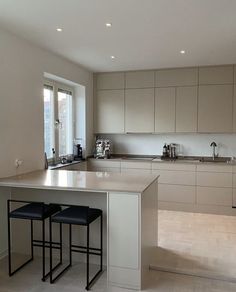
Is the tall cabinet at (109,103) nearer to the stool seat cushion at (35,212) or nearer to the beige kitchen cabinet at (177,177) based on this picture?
the beige kitchen cabinet at (177,177)

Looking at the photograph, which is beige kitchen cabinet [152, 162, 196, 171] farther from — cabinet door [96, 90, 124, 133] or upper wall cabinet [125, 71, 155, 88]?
upper wall cabinet [125, 71, 155, 88]

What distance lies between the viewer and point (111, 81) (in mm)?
5566

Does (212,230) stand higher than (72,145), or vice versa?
(72,145)

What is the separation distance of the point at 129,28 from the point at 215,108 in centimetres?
250

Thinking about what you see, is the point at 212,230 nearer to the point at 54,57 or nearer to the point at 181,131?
the point at 181,131

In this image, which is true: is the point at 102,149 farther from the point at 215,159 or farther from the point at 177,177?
the point at 215,159

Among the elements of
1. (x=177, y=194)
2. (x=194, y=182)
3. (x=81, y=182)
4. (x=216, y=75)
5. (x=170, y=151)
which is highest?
(x=216, y=75)

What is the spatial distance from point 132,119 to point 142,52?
1580 millimetres

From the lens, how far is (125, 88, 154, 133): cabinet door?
211 inches

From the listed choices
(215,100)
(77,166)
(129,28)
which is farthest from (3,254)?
(215,100)

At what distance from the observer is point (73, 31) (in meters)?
3.27

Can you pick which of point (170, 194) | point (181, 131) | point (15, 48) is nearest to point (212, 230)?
point (170, 194)

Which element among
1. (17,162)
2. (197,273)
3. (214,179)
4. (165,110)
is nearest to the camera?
(197,273)

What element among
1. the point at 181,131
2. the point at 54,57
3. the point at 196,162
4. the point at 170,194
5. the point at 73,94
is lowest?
the point at 170,194
